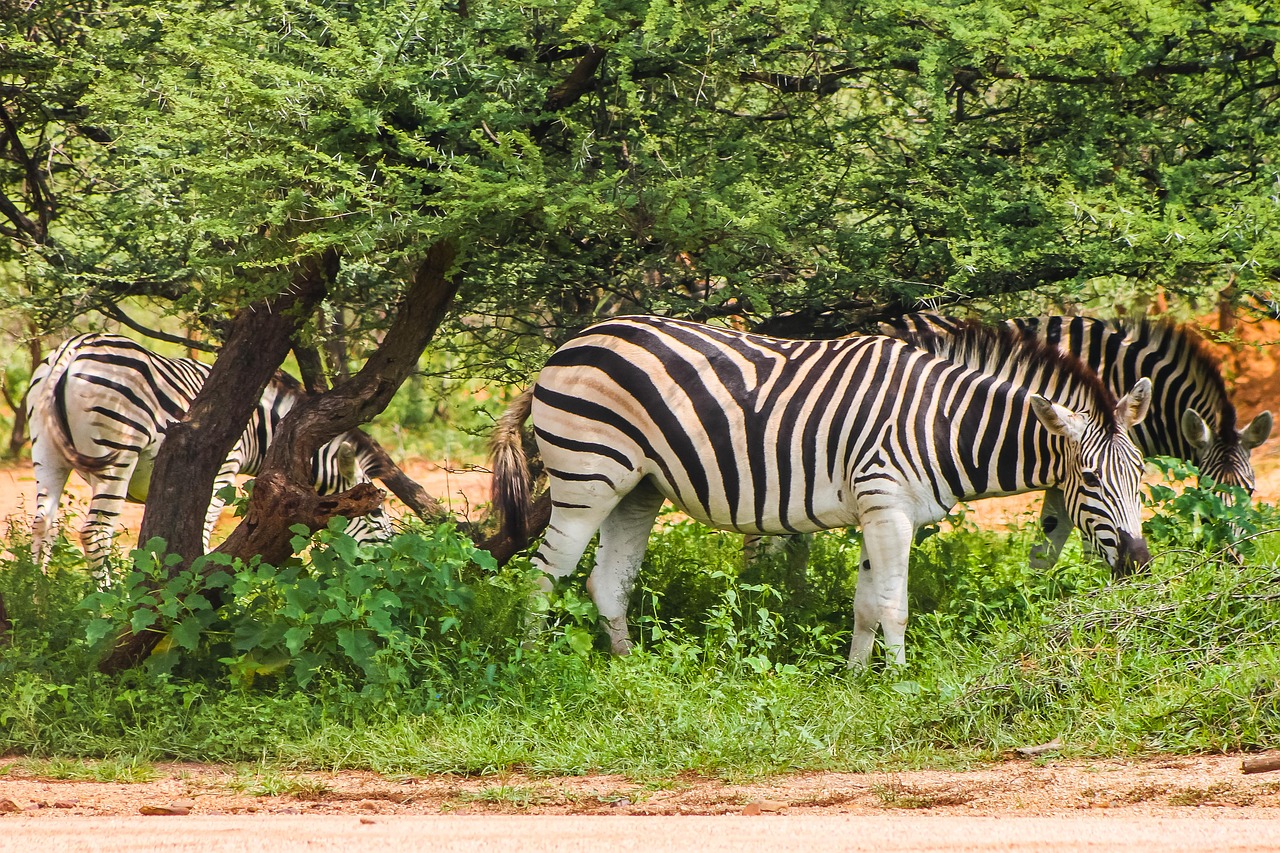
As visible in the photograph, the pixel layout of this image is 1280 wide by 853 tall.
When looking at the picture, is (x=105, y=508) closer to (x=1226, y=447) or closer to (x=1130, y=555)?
(x=1130, y=555)

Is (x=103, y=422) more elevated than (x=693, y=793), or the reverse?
(x=103, y=422)

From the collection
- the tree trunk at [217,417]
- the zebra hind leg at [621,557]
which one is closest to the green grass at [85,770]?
the tree trunk at [217,417]

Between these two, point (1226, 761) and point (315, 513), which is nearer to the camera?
point (1226, 761)

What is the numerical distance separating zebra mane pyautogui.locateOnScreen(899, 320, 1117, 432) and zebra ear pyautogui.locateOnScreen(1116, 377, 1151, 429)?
0.94ft

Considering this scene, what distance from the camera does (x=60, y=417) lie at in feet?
30.4

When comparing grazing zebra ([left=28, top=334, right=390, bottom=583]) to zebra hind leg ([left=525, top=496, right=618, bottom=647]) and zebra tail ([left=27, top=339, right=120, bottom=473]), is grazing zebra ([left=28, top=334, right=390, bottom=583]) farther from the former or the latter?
zebra hind leg ([left=525, top=496, right=618, bottom=647])

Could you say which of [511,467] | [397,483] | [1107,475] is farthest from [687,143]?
[397,483]

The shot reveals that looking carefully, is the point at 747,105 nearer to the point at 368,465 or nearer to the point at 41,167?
the point at 368,465

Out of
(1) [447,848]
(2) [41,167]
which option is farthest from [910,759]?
(2) [41,167]

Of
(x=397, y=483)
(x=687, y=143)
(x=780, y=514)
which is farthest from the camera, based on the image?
(x=397, y=483)

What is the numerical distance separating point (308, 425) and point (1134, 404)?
160 inches

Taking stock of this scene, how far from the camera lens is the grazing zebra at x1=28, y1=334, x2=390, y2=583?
9.12m

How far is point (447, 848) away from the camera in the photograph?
12.2 feet

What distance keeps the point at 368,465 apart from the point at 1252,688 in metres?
6.51
